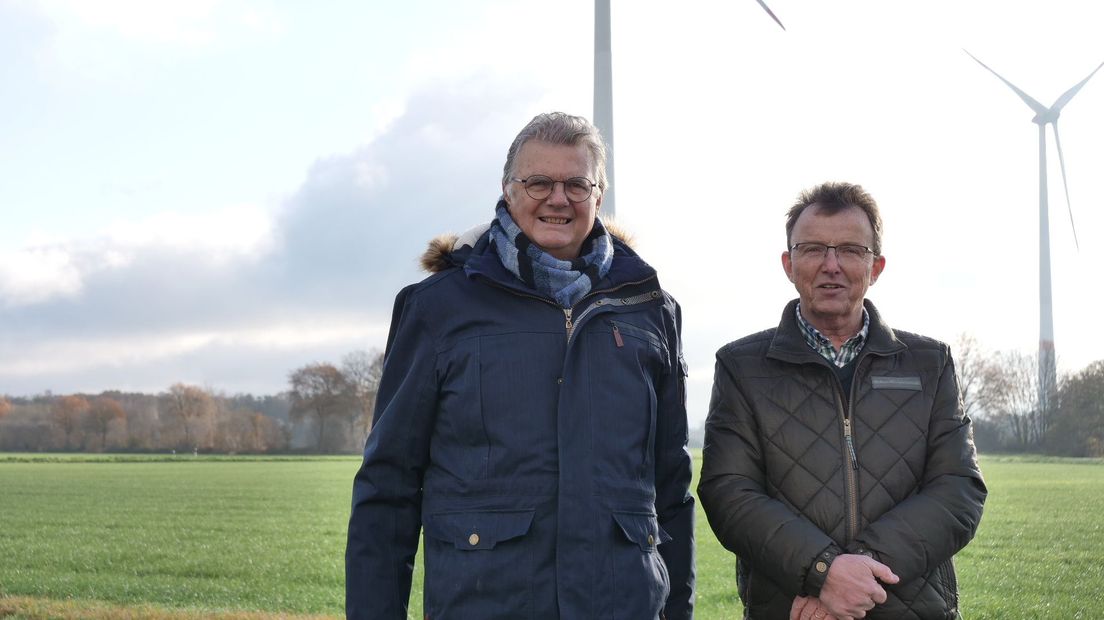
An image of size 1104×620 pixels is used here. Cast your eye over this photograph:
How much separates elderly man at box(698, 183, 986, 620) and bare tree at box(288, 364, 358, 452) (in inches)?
3577

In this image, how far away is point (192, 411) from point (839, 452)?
9544 cm

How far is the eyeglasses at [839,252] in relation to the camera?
427 cm

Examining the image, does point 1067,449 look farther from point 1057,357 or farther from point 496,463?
point 496,463

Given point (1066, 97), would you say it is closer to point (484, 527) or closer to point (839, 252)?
point (839, 252)

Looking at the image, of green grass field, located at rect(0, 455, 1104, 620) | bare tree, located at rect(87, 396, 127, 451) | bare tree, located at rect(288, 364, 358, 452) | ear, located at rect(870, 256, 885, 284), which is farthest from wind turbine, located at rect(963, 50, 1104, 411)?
bare tree, located at rect(87, 396, 127, 451)

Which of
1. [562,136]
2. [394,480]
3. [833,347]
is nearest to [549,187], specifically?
[562,136]

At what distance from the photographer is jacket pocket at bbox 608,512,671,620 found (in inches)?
139

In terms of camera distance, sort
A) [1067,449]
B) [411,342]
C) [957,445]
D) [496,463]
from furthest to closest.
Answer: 1. [1067,449]
2. [957,445]
3. [411,342]
4. [496,463]

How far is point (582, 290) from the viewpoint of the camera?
12.2 ft

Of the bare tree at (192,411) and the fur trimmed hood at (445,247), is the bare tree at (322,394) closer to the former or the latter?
the bare tree at (192,411)

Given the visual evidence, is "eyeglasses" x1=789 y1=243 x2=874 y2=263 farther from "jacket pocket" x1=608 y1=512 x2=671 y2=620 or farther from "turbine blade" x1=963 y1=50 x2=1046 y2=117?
"turbine blade" x1=963 y1=50 x2=1046 y2=117

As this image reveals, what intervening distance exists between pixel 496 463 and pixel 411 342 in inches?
22.5

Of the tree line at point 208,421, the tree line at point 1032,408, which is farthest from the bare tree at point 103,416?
the tree line at point 1032,408

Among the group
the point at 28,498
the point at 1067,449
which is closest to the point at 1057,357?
the point at 1067,449
